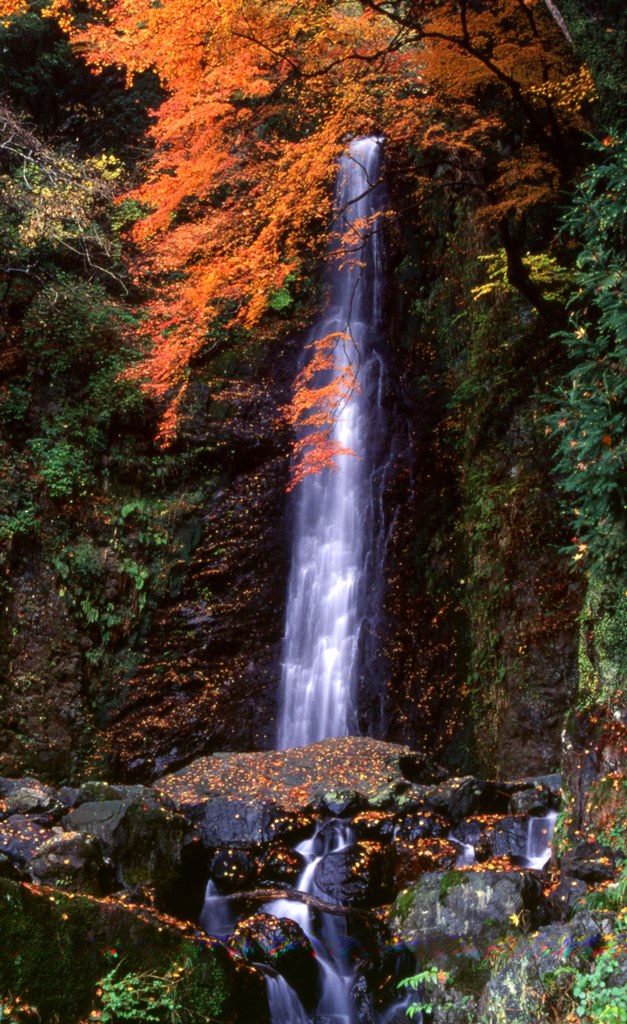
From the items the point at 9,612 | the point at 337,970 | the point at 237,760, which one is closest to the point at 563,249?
the point at 237,760

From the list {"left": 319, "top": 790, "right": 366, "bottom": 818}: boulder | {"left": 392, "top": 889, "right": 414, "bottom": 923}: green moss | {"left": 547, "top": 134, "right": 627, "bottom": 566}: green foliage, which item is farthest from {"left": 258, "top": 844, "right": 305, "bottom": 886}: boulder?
{"left": 547, "top": 134, "right": 627, "bottom": 566}: green foliage

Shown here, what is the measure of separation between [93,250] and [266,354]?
15.0 feet

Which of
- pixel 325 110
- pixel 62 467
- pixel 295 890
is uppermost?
pixel 325 110

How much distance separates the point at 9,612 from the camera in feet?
37.5

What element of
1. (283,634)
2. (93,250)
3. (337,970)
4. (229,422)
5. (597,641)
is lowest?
(337,970)

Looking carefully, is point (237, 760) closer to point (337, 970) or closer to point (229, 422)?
point (337, 970)

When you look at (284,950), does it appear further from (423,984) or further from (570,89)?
(570,89)

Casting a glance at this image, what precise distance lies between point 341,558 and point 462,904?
24.7 ft

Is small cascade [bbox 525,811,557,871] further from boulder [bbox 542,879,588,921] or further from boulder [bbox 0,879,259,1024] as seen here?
boulder [bbox 0,879,259,1024]

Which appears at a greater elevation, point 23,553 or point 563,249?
point 563,249

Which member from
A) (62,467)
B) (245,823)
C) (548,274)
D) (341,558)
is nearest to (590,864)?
(245,823)

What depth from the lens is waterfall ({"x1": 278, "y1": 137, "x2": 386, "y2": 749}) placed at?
11625mm

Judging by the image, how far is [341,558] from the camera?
493 inches

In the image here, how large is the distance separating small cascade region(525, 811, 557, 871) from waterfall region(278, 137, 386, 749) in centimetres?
467
